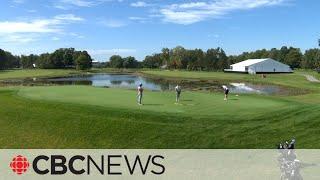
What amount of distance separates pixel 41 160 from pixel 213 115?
1089cm

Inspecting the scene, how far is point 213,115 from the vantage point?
29.0m

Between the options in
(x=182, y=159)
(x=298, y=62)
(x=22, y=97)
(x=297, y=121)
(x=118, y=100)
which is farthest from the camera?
(x=298, y=62)

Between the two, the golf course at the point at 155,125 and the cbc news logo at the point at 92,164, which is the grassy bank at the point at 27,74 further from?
the cbc news logo at the point at 92,164

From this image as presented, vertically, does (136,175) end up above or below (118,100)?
below

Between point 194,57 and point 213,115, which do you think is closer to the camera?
point 213,115

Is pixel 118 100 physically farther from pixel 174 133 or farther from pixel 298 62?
pixel 298 62

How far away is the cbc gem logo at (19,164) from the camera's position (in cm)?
2306

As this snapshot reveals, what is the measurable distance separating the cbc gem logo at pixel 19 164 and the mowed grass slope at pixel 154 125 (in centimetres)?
191

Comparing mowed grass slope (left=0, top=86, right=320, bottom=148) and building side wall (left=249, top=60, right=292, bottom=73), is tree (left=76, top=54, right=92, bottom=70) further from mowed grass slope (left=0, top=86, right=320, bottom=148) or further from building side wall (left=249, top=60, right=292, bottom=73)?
mowed grass slope (left=0, top=86, right=320, bottom=148)

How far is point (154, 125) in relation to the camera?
90.0ft

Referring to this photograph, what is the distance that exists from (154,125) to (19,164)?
7.95 metres

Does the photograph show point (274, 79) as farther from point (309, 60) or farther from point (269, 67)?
point (309, 60)

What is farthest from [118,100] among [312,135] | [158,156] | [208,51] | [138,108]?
[208,51]

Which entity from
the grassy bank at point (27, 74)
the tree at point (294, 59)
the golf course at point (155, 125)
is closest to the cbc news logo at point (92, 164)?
the golf course at point (155, 125)
